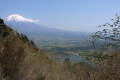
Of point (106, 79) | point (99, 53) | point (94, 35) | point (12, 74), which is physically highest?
point (94, 35)

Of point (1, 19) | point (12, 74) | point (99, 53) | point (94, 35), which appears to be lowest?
point (12, 74)

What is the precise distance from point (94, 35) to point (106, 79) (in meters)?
2.13

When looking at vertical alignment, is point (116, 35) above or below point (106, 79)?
above

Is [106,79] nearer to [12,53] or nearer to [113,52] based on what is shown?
[113,52]

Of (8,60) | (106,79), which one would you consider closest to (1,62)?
(8,60)

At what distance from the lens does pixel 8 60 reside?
24.4ft

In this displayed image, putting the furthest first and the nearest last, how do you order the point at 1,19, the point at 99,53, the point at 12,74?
the point at 1,19 < the point at 12,74 < the point at 99,53

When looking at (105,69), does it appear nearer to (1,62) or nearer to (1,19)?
(1,62)

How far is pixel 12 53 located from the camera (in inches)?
300

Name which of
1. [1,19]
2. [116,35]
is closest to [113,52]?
[116,35]

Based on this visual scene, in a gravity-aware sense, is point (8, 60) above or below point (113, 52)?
below

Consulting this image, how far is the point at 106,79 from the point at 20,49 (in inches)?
166

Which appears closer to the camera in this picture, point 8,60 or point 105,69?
point 105,69

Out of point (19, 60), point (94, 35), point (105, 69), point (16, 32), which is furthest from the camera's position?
point (16, 32)
